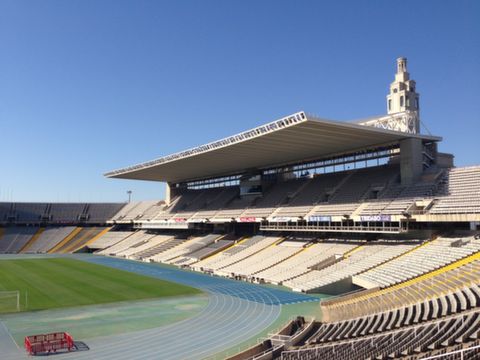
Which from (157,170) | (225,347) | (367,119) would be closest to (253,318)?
(225,347)

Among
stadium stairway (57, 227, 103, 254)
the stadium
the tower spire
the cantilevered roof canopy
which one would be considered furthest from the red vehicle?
stadium stairway (57, 227, 103, 254)

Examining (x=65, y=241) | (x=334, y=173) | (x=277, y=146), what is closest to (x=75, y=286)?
(x=277, y=146)

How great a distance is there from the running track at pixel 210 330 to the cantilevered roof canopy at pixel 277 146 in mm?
Result: 12666

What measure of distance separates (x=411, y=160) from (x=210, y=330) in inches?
966

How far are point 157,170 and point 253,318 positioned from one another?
3954 cm

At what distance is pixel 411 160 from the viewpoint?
40094mm

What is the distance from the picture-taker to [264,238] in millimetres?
52406

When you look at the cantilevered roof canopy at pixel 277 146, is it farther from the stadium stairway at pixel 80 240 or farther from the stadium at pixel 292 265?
the stadium stairway at pixel 80 240

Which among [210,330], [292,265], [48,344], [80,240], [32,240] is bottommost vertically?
[210,330]

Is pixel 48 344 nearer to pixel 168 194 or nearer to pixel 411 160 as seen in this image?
pixel 411 160

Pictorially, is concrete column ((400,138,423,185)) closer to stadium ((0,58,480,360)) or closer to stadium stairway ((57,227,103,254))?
stadium ((0,58,480,360))

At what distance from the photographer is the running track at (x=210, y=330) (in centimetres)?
2080

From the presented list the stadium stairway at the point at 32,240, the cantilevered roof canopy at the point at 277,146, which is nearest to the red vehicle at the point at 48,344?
the cantilevered roof canopy at the point at 277,146

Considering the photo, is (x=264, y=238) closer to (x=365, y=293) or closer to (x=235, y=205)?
(x=235, y=205)
